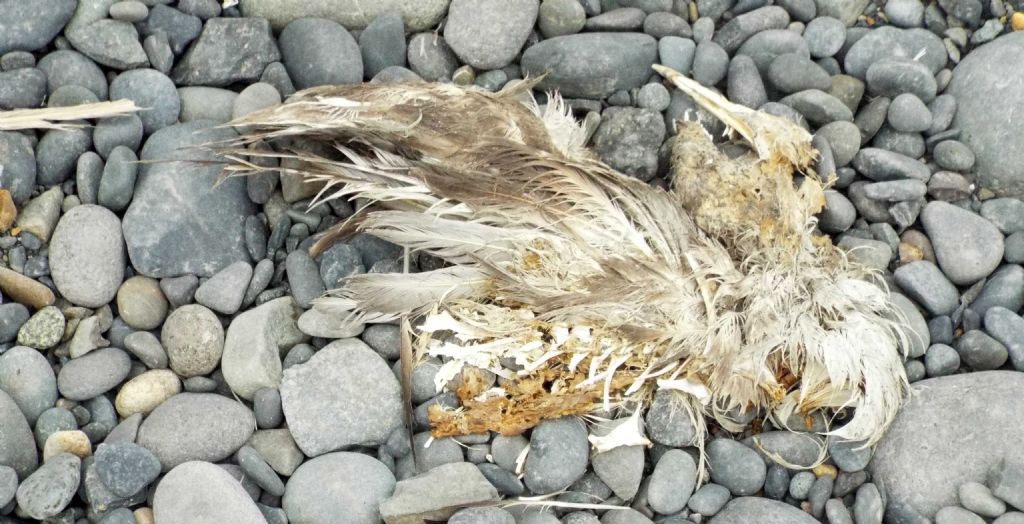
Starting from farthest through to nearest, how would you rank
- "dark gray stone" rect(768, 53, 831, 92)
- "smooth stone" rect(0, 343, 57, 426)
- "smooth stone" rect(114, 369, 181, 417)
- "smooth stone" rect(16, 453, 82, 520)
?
1. "dark gray stone" rect(768, 53, 831, 92)
2. "smooth stone" rect(114, 369, 181, 417)
3. "smooth stone" rect(0, 343, 57, 426)
4. "smooth stone" rect(16, 453, 82, 520)

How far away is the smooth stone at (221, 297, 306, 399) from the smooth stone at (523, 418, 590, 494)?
3.43 ft

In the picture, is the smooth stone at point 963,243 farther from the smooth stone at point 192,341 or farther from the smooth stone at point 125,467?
the smooth stone at point 125,467

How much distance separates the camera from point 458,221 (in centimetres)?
341

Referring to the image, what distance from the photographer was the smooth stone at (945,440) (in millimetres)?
3359

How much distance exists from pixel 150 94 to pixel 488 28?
1.48 metres

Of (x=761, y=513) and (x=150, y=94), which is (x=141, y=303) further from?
(x=761, y=513)

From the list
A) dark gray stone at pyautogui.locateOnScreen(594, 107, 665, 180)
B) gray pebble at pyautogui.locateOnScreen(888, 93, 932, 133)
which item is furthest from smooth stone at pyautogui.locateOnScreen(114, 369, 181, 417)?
gray pebble at pyautogui.locateOnScreen(888, 93, 932, 133)

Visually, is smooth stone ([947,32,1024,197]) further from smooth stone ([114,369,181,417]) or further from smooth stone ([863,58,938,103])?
smooth stone ([114,369,181,417])

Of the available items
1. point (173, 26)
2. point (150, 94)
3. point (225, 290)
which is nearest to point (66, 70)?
point (150, 94)

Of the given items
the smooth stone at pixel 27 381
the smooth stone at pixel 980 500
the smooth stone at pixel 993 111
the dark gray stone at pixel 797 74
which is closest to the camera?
the smooth stone at pixel 980 500

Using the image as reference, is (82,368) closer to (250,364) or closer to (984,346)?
(250,364)

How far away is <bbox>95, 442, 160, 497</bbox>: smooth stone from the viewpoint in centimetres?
318

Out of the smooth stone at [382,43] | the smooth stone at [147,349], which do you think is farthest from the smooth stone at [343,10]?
the smooth stone at [147,349]

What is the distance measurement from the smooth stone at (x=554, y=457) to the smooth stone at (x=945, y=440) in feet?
3.80
